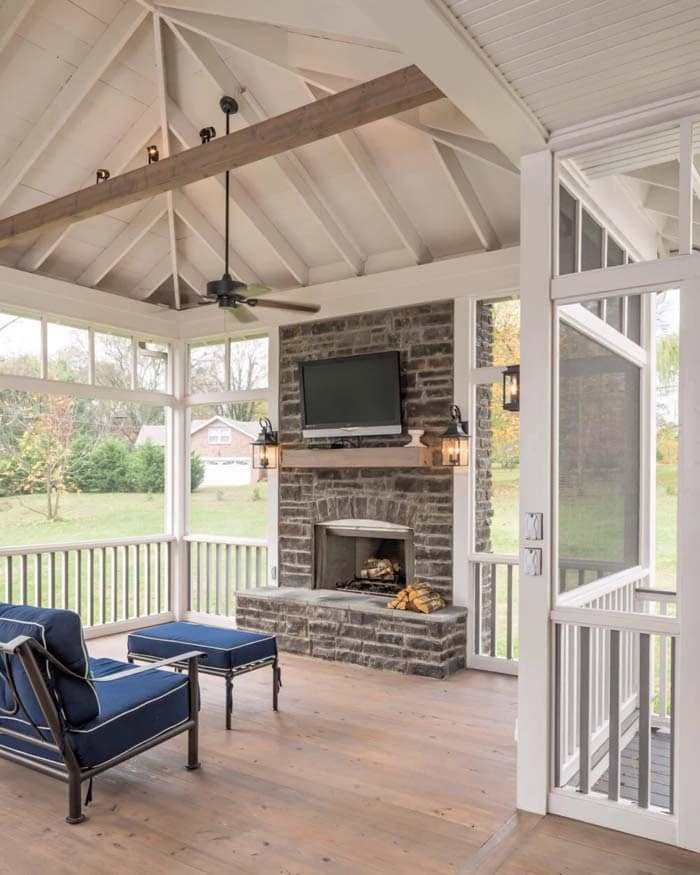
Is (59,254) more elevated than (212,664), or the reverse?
(59,254)

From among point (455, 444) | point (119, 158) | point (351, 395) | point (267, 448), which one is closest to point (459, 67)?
point (455, 444)

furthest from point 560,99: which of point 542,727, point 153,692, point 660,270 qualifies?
point 153,692

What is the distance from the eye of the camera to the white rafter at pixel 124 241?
22.6ft

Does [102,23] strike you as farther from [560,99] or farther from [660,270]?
[660,270]

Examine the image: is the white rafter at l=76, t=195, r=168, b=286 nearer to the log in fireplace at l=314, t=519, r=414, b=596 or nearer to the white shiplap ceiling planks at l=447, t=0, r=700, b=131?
the log in fireplace at l=314, t=519, r=414, b=596

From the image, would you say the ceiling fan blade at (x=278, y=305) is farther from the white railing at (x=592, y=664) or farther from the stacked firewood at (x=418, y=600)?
the white railing at (x=592, y=664)

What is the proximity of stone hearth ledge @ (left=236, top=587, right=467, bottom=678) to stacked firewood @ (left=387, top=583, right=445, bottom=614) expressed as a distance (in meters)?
0.06

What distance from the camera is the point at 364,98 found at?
12.6ft

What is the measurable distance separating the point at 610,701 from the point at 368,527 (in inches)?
133

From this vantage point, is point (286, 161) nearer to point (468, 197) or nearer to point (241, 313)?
point (468, 197)

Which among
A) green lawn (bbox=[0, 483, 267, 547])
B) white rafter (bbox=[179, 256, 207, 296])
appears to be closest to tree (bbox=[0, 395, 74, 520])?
green lawn (bbox=[0, 483, 267, 547])

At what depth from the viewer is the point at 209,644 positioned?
4.63m

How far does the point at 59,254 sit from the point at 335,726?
512cm

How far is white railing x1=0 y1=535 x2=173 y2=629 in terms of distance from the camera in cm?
679
